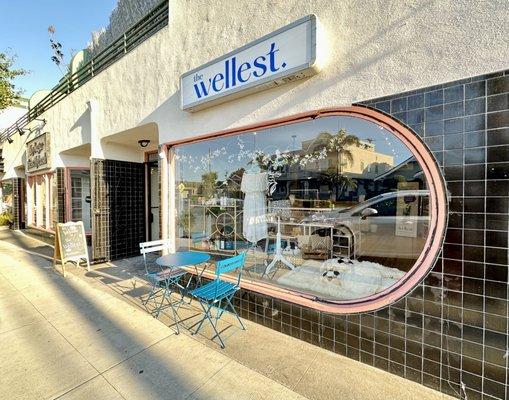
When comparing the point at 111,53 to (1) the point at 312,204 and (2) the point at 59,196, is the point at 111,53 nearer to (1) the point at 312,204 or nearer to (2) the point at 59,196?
(2) the point at 59,196

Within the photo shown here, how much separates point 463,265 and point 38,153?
11.6 meters

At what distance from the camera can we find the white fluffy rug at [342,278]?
8.88 ft

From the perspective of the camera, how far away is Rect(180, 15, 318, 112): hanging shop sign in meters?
2.67

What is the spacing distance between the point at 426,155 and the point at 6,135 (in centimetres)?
1691

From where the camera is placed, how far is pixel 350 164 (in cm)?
296

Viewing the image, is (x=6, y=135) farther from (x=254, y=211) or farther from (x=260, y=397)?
(x=260, y=397)

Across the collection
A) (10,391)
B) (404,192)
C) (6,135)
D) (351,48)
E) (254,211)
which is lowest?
(10,391)

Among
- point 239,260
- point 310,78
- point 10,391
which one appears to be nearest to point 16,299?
point 10,391

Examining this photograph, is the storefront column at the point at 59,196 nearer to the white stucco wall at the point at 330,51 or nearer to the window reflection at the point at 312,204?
the white stucco wall at the point at 330,51

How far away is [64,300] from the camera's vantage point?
407 centimetres

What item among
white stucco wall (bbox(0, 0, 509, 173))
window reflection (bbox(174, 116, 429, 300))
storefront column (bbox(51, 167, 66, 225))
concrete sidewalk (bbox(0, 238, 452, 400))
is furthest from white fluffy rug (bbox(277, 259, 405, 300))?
storefront column (bbox(51, 167, 66, 225))

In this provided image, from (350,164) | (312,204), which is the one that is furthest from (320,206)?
(350,164)

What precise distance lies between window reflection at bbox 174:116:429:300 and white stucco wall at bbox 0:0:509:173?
33 cm

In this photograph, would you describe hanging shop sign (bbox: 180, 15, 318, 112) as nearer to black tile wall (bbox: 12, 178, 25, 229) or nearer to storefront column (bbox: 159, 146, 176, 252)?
storefront column (bbox: 159, 146, 176, 252)
